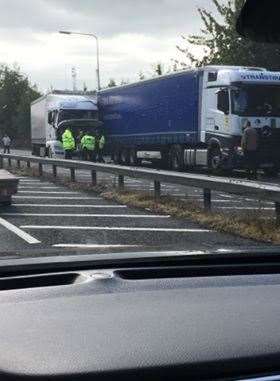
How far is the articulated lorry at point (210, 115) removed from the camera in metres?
22.4

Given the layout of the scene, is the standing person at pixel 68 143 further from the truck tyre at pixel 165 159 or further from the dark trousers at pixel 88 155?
the truck tyre at pixel 165 159

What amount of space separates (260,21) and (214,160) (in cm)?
2067

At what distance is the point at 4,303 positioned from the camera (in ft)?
6.93

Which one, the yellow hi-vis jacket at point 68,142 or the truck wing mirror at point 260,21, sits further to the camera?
the yellow hi-vis jacket at point 68,142

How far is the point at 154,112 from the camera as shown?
2806 centimetres

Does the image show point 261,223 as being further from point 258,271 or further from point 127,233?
point 258,271

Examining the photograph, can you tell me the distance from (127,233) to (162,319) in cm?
776

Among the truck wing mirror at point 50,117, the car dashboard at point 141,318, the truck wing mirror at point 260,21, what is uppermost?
the truck wing mirror at point 50,117

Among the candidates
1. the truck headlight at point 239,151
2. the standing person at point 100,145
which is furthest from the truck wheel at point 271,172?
the standing person at point 100,145

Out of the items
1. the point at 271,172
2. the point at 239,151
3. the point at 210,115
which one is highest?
the point at 210,115

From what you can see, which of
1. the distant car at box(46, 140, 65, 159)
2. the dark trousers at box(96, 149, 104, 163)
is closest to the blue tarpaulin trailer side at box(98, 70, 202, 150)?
the dark trousers at box(96, 149, 104, 163)

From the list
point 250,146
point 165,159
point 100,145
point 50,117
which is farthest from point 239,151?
point 50,117

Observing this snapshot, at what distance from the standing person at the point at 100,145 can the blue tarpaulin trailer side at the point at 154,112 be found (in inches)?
13.9

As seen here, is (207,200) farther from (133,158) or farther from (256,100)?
(133,158)
